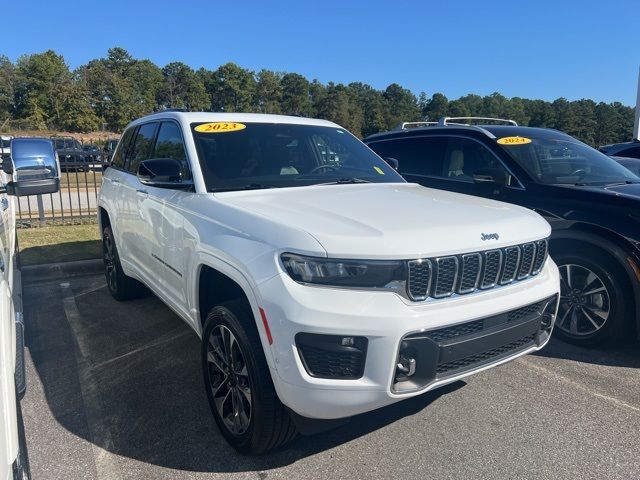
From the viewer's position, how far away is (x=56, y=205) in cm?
1341

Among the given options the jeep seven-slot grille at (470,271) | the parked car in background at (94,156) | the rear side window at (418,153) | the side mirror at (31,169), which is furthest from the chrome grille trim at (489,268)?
the parked car in background at (94,156)

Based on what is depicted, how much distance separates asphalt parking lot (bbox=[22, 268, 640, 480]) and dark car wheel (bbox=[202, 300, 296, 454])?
0.18 m

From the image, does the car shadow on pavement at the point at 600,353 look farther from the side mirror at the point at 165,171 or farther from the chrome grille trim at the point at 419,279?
the side mirror at the point at 165,171

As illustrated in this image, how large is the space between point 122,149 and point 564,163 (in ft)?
15.1

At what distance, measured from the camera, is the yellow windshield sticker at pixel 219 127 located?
12.1ft

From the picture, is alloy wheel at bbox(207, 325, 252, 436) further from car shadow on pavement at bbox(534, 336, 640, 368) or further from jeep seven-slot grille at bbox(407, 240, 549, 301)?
car shadow on pavement at bbox(534, 336, 640, 368)

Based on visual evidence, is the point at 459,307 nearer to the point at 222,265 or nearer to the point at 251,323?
the point at 251,323

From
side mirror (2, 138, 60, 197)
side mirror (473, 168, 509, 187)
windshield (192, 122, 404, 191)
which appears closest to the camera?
side mirror (2, 138, 60, 197)

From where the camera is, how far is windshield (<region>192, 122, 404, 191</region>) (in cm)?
346

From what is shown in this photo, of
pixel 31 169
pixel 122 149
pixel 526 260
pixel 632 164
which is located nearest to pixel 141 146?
pixel 122 149

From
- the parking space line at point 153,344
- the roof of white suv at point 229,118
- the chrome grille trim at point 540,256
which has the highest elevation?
the roof of white suv at point 229,118

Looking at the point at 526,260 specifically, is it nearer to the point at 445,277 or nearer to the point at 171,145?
the point at 445,277

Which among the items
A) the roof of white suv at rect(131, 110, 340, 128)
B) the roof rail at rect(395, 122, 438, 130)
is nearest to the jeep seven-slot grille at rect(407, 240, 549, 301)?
the roof of white suv at rect(131, 110, 340, 128)

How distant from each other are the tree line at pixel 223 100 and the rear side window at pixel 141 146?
1978cm
